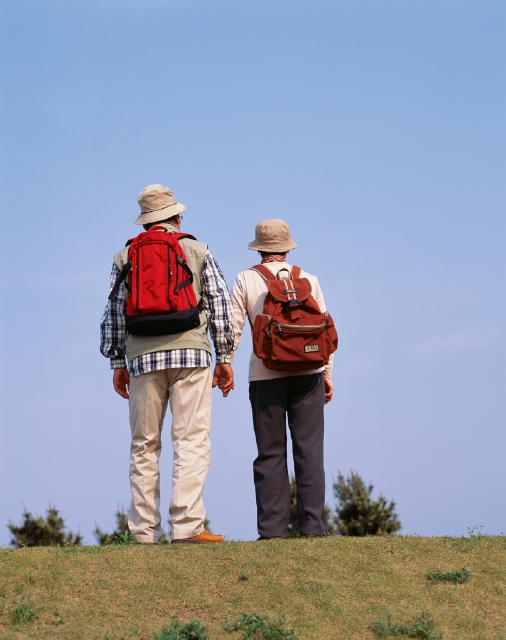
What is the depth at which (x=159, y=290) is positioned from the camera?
25.0ft

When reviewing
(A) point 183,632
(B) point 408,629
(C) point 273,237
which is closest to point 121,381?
(C) point 273,237

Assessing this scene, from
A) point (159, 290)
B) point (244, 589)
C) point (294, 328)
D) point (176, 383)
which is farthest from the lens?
point (294, 328)

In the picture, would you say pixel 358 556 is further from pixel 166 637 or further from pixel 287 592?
pixel 166 637

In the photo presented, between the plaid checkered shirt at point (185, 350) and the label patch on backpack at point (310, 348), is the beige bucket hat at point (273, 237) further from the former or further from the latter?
the label patch on backpack at point (310, 348)

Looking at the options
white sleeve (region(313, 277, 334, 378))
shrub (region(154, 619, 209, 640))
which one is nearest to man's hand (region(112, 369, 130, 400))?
white sleeve (region(313, 277, 334, 378))

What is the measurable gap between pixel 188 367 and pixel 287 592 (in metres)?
2.27

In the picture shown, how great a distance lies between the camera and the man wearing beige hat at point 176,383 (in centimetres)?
775

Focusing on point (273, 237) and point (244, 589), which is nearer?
point (244, 589)

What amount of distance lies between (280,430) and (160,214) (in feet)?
8.41

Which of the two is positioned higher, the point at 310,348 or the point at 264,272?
the point at 264,272

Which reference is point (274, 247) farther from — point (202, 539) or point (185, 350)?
point (202, 539)

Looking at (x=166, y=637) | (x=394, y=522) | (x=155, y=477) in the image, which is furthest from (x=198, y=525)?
(x=394, y=522)

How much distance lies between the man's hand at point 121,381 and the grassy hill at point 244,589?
154 centimetres

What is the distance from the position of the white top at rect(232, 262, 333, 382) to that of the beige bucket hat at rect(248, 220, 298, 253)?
177mm
